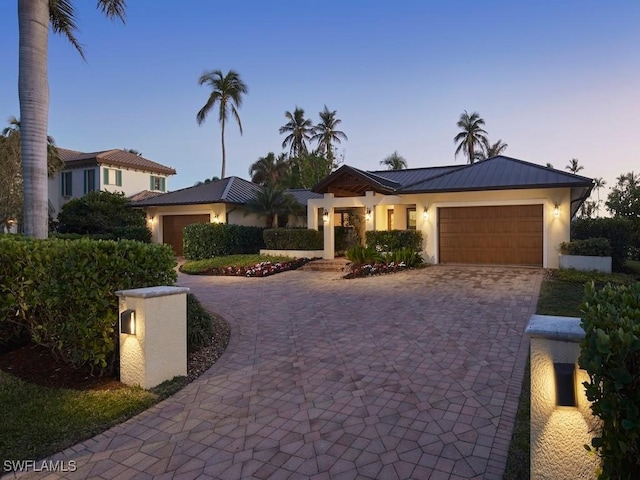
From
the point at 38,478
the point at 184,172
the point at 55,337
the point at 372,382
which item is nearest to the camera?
the point at 38,478

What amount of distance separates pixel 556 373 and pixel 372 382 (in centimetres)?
263

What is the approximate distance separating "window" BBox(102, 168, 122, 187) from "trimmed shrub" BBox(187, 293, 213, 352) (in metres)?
25.5

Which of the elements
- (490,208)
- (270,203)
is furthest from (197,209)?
(490,208)

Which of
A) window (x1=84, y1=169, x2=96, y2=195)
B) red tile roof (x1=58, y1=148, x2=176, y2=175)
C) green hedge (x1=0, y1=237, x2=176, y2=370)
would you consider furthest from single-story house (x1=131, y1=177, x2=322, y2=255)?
green hedge (x1=0, y1=237, x2=176, y2=370)

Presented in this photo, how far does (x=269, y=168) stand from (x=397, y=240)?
27133 mm

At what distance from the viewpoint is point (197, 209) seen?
70.1ft

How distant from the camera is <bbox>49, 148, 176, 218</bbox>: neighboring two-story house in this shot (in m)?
27.4

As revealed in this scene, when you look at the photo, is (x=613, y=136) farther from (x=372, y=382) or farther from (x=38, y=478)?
(x=38, y=478)

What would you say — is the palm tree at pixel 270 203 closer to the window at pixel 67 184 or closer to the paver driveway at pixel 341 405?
the paver driveway at pixel 341 405

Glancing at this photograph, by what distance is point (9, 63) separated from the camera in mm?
8883

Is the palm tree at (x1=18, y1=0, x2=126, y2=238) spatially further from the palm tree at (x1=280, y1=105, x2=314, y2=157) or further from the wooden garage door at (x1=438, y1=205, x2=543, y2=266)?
the palm tree at (x1=280, y1=105, x2=314, y2=157)

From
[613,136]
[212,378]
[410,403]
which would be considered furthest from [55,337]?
[613,136]

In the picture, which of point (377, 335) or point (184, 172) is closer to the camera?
point (377, 335)

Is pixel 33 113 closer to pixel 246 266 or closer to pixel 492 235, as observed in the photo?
pixel 246 266
